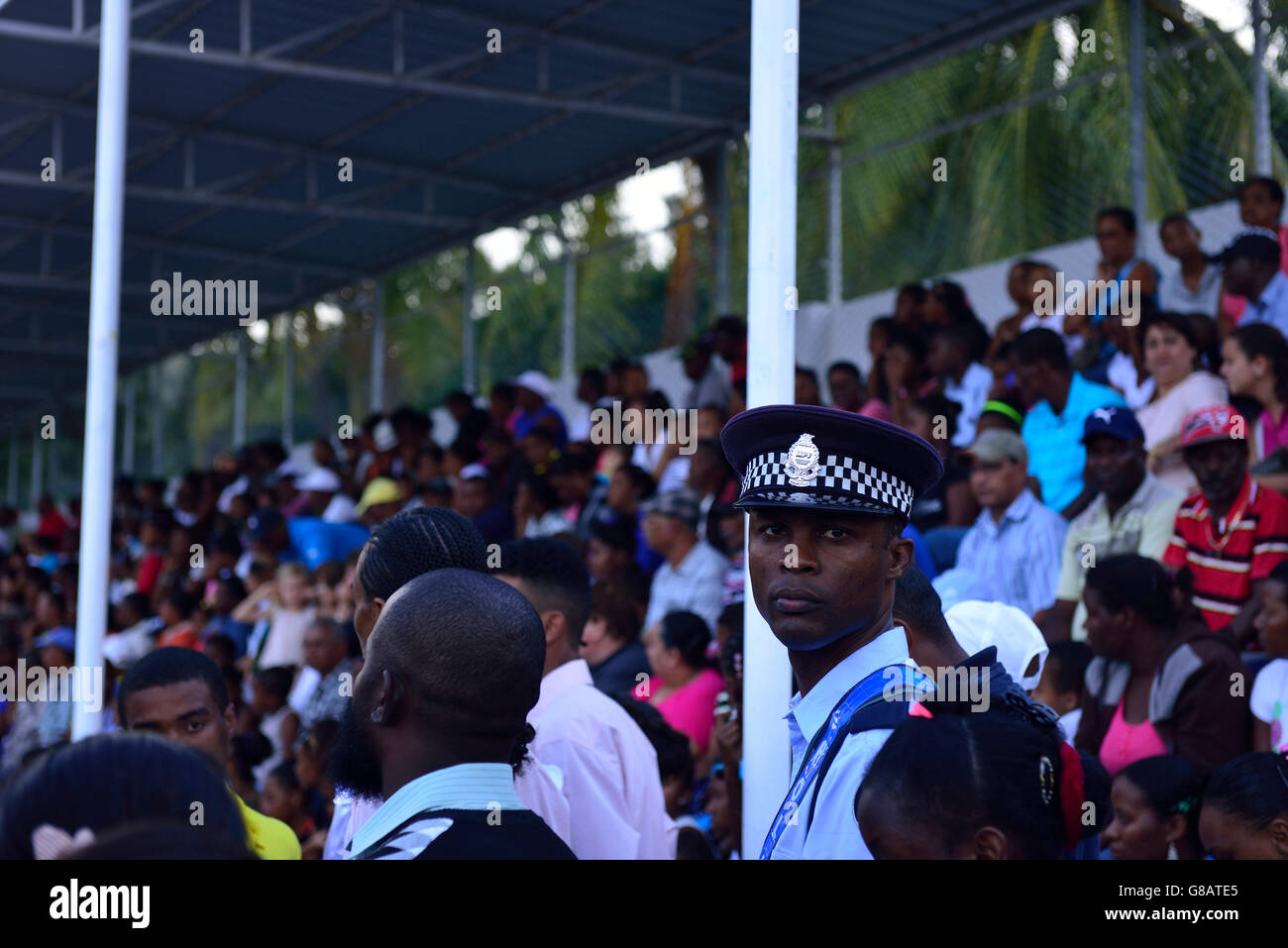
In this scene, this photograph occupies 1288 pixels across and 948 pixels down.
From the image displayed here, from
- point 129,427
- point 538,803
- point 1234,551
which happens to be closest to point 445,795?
point 538,803

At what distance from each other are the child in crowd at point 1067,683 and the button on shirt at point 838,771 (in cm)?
299

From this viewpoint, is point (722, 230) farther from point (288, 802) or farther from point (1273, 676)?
point (1273, 676)

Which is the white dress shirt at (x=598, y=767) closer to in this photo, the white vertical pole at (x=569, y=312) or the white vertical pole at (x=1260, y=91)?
the white vertical pole at (x=1260, y=91)

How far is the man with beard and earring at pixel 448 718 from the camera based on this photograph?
2404 mm

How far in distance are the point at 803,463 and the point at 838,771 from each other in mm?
597

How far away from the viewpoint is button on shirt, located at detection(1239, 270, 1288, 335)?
755 cm

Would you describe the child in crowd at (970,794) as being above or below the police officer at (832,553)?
below

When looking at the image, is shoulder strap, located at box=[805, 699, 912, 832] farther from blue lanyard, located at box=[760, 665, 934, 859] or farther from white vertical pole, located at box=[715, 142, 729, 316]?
white vertical pole, located at box=[715, 142, 729, 316]

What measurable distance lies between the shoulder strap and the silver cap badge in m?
0.44

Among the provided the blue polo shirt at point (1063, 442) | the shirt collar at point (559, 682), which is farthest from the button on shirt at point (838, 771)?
the blue polo shirt at point (1063, 442)

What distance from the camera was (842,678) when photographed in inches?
113
